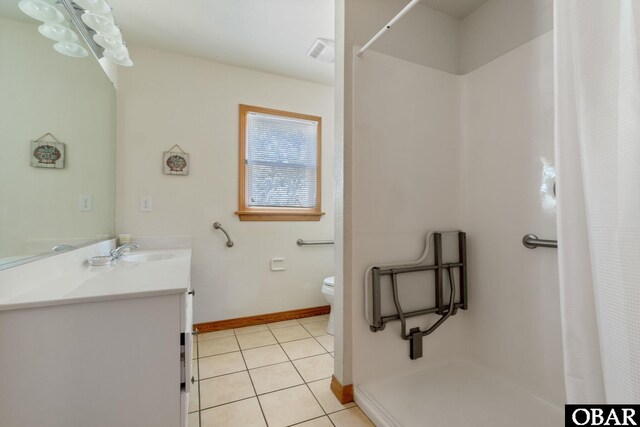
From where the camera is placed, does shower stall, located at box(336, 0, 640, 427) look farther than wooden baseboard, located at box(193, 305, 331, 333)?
No

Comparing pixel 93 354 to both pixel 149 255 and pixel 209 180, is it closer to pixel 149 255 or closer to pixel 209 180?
pixel 149 255

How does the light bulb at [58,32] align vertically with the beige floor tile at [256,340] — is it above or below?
above

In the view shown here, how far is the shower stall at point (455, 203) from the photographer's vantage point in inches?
53.6

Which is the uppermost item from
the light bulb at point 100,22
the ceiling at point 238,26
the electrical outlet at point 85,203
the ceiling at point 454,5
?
the ceiling at point 238,26

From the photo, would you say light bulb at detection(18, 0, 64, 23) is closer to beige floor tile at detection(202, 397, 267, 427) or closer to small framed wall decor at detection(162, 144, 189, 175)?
small framed wall decor at detection(162, 144, 189, 175)

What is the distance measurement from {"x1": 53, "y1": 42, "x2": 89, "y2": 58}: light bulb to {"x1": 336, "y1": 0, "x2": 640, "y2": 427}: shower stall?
1355 mm

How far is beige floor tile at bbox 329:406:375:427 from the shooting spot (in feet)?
4.23

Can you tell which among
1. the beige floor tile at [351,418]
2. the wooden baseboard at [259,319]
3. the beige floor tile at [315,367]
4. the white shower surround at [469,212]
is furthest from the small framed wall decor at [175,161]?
the beige floor tile at [351,418]

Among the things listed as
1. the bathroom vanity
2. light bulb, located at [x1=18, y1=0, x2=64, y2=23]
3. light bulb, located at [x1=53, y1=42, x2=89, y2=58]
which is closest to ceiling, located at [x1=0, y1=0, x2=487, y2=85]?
light bulb, located at [x1=53, y1=42, x2=89, y2=58]

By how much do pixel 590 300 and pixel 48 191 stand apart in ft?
6.44

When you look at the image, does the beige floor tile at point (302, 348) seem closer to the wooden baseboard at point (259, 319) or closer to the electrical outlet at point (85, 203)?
the wooden baseboard at point (259, 319)

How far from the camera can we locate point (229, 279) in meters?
2.41

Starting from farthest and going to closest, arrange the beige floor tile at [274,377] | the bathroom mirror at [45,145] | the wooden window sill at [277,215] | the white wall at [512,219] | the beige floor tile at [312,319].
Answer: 1. the beige floor tile at [312,319]
2. the wooden window sill at [277,215]
3. the beige floor tile at [274,377]
4. the white wall at [512,219]
5. the bathroom mirror at [45,145]

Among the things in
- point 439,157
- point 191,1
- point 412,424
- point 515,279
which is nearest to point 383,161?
point 439,157
